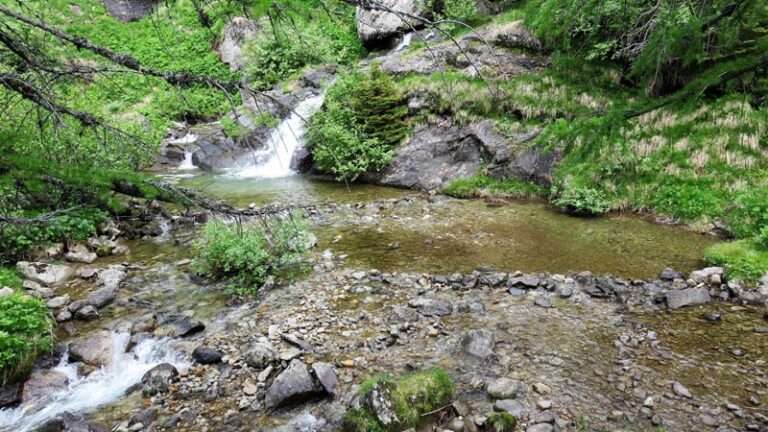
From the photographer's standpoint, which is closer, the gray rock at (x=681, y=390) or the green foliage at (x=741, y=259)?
the gray rock at (x=681, y=390)

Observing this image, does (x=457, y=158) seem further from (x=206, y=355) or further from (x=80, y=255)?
(x=206, y=355)

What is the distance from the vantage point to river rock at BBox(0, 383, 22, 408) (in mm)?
4262

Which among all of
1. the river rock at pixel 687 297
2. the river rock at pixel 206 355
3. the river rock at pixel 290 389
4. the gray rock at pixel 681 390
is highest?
the river rock at pixel 206 355

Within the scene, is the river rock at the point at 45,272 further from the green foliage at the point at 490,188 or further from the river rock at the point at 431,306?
the green foliage at the point at 490,188

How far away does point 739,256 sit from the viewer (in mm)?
6691

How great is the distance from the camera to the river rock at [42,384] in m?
4.42

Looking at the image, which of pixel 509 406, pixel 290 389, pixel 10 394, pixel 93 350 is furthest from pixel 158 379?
pixel 509 406

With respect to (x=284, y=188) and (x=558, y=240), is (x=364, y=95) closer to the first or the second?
(x=284, y=188)

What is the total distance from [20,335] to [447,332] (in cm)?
490

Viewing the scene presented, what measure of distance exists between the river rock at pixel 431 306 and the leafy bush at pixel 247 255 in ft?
7.15

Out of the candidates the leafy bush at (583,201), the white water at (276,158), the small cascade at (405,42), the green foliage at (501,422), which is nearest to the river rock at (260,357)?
the green foliage at (501,422)

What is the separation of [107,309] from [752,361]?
823 centimetres

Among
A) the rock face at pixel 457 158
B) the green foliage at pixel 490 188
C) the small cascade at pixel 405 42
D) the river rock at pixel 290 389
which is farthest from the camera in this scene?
the small cascade at pixel 405 42

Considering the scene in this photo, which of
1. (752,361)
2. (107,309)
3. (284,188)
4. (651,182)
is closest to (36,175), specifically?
(107,309)
